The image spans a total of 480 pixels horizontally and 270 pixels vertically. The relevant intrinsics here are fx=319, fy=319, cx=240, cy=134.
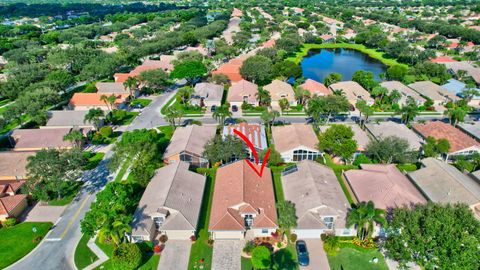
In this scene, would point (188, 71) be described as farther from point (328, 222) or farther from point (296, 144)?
point (328, 222)

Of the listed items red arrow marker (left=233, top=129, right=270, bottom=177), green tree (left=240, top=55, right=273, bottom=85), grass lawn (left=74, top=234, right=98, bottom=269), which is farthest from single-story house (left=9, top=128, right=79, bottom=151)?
green tree (left=240, top=55, right=273, bottom=85)

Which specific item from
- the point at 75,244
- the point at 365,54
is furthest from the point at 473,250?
the point at 365,54

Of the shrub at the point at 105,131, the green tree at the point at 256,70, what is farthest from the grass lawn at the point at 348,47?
the shrub at the point at 105,131

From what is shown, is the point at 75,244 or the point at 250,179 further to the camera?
the point at 250,179

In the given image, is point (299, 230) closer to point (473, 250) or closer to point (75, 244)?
point (473, 250)

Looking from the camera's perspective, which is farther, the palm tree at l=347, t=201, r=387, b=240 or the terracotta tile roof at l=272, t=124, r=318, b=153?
the terracotta tile roof at l=272, t=124, r=318, b=153

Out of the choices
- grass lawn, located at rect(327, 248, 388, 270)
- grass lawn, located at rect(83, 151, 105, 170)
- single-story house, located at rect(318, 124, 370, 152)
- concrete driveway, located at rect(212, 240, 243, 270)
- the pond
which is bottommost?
the pond

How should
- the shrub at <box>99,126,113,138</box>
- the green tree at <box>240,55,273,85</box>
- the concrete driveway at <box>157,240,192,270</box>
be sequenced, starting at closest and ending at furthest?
the concrete driveway at <box>157,240,192,270</box>
the shrub at <box>99,126,113,138</box>
the green tree at <box>240,55,273,85</box>

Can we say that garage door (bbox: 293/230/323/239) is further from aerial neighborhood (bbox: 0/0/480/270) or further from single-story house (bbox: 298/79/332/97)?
single-story house (bbox: 298/79/332/97)

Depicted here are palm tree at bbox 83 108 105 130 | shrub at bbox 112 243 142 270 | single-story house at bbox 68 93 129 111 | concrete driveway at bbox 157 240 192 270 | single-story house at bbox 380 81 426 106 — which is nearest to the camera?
shrub at bbox 112 243 142 270
